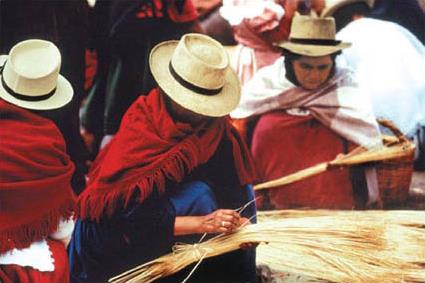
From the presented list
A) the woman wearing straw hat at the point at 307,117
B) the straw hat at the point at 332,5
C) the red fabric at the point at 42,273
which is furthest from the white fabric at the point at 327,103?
the red fabric at the point at 42,273

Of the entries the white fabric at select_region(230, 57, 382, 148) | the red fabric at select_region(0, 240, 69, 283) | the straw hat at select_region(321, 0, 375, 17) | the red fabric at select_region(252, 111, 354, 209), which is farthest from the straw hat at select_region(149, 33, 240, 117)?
the red fabric at select_region(0, 240, 69, 283)

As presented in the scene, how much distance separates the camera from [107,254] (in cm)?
349

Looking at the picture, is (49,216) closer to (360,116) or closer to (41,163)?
(41,163)

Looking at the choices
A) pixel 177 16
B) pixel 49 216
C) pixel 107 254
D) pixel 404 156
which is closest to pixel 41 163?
pixel 49 216

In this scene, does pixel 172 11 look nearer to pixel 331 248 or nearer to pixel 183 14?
pixel 183 14

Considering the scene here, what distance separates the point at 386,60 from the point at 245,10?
0.89 meters

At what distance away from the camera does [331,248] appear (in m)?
3.46

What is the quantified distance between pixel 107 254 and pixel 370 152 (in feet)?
5.41

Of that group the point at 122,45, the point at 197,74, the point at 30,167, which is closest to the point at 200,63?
the point at 197,74

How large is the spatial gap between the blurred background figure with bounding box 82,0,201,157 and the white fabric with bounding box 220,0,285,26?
19 centimetres

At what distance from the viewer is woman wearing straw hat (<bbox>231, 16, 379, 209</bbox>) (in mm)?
3545

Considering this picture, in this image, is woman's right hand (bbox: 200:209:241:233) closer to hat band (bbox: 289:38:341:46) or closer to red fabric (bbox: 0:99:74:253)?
red fabric (bbox: 0:99:74:253)

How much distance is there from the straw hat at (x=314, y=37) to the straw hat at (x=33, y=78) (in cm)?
136

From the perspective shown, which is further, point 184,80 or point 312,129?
point 312,129
